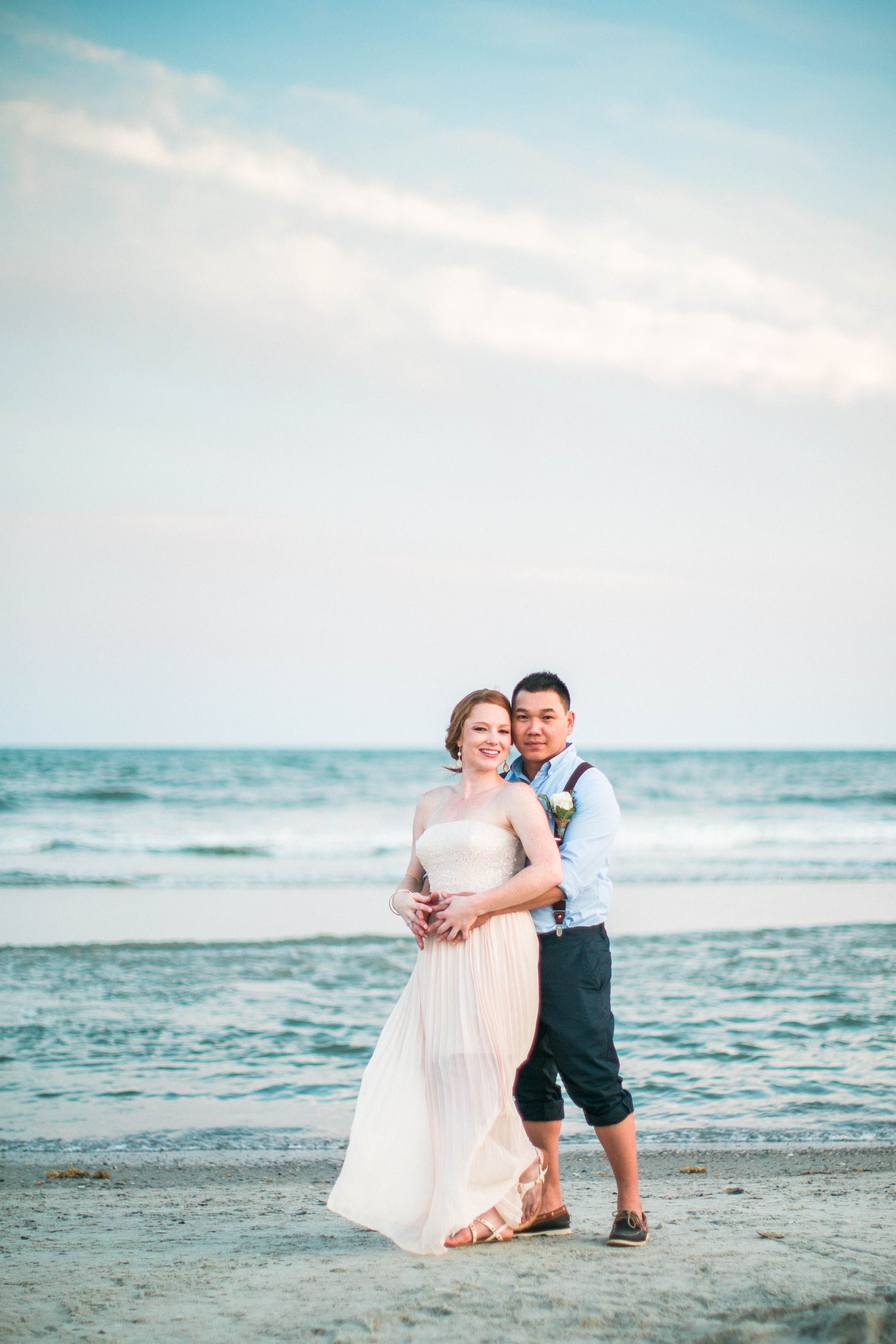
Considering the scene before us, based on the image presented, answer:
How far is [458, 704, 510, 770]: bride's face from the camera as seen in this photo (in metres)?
3.73

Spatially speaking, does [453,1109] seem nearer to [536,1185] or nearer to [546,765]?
[536,1185]

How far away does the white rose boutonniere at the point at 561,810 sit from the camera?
3705 millimetres

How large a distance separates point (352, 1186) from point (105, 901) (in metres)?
11.0

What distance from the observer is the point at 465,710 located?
380 centimetres

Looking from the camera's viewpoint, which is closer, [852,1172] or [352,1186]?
[352,1186]

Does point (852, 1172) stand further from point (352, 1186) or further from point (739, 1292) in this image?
point (352, 1186)

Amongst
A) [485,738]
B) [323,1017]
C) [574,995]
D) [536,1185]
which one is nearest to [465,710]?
[485,738]

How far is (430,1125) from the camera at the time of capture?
3.59 meters

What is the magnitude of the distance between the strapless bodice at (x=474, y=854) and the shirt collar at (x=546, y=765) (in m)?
0.28

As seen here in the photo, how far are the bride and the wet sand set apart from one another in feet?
0.56

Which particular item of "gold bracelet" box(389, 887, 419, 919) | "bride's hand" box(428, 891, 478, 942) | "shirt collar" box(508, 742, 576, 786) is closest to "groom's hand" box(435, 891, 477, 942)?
"bride's hand" box(428, 891, 478, 942)

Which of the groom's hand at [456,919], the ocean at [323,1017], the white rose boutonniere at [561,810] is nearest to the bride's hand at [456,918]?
the groom's hand at [456,919]

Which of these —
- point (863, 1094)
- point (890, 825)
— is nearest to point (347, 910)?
point (863, 1094)

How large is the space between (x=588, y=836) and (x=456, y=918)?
559 mm
